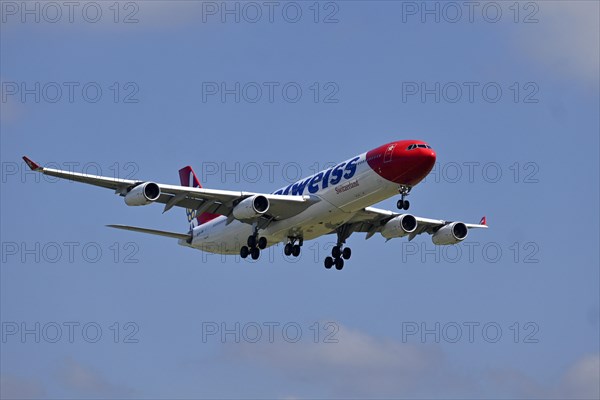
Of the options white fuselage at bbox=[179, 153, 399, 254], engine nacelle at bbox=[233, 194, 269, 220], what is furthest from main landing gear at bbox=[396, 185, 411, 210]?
engine nacelle at bbox=[233, 194, 269, 220]

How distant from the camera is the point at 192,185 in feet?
293

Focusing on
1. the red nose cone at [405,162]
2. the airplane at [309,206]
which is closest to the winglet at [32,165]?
the airplane at [309,206]

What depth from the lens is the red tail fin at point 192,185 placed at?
82.1 m

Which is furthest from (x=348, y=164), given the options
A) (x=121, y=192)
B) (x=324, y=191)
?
(x=121, y=192)

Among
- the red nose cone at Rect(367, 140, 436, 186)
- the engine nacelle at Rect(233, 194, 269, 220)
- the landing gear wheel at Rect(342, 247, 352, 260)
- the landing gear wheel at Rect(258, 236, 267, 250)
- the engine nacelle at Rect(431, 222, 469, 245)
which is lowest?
the landing gear wheel at Rect(342, 247, 352, 260)

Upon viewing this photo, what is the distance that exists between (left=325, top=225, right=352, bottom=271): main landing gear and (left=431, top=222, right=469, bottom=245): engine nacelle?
229 inches

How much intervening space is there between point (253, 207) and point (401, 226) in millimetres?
10054

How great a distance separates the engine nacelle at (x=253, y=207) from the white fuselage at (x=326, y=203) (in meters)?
2.16

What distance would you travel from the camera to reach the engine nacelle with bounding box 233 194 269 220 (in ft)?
239

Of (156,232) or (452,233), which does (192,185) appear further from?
(452,233)

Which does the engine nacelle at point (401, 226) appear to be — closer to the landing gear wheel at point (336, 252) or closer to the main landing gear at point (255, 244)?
the landing gear wheel at point (336, 252)

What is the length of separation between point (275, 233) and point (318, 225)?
268 cm

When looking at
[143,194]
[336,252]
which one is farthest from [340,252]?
[143,194]

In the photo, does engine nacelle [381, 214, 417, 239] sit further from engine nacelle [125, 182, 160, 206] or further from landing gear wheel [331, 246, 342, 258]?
engine nacelle [125, 182, 160, 206]
